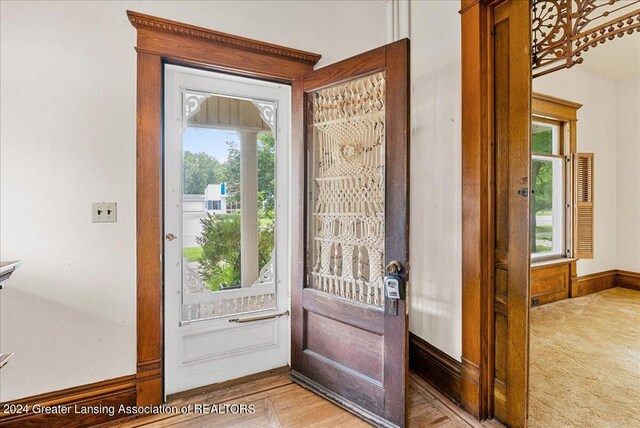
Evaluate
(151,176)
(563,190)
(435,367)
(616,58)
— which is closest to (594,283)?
(563,190)

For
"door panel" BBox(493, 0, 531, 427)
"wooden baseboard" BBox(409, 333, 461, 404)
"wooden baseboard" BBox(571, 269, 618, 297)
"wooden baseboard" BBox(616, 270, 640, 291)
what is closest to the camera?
"door panel" BBox(493, 0, 531, 427)

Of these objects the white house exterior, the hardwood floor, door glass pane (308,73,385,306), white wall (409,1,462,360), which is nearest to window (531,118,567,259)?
white wall (409,1,462,360)

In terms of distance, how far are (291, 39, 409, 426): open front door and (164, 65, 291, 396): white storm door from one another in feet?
0.74

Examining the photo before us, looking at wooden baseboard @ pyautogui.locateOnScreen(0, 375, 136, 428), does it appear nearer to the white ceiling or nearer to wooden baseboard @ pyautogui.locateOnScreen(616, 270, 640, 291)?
the white ceiling

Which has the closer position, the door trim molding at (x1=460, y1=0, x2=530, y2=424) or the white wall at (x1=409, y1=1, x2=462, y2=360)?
the door trim molding at (x1=460, y1=0, x2=530, y2=424)

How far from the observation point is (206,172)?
218 cm

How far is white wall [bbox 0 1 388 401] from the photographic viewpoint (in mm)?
1688

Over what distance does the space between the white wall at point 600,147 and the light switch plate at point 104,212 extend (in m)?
5.26

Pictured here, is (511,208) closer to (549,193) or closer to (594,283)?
(549,193)

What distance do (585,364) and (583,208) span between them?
7.85 feet

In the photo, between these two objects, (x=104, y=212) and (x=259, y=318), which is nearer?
(x=104, y=212)

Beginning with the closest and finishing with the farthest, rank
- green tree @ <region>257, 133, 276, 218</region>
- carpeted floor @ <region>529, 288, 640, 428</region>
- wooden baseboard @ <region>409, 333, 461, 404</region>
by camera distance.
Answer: carpeted floor @ <region>529, 288, 640, 428</region> < wooden baseboard @ <region>409, 333, 461, 404</region> < green tree @ <region>257, 133, 276, 218</region>

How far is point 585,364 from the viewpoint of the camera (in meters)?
2.42

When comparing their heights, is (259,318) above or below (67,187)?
below
